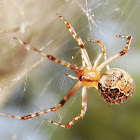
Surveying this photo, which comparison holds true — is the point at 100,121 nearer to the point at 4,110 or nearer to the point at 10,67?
the point at 4,110

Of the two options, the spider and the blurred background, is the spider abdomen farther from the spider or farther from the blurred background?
the blurred background

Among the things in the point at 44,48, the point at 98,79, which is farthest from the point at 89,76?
the point at 44,48

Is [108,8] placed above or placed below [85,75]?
above

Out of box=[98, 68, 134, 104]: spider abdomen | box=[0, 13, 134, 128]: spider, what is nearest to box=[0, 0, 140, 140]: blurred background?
box=[0, 13, 134, 128]: spider

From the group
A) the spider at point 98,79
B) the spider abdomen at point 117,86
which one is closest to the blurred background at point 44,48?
the spider at point 98,79

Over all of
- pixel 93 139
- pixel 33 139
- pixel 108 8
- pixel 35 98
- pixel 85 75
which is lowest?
pixel 93 139

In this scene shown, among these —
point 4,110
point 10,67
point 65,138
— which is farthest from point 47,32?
point 65,138
